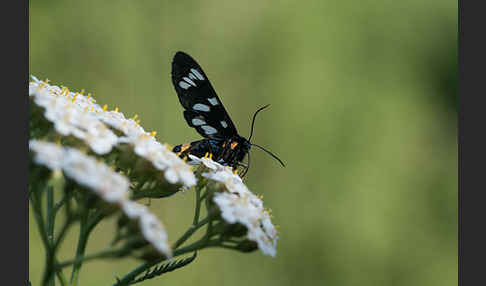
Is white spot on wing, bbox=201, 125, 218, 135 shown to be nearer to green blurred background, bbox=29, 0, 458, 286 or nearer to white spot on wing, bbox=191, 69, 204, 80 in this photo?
white spot on wing, bbox=191, 69, 204, 80

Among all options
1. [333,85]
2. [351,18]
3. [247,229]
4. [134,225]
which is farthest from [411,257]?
[134,225]

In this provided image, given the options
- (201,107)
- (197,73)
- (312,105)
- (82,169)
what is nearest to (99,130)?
(82,169)

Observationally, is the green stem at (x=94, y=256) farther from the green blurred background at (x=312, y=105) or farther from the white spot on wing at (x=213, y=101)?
the green blurred background at (x=312, y=105)

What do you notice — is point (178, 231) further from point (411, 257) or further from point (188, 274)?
point (411, 257)

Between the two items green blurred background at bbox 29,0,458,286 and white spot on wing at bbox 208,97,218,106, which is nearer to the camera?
white spot on wing at bbox 208,97,218,106

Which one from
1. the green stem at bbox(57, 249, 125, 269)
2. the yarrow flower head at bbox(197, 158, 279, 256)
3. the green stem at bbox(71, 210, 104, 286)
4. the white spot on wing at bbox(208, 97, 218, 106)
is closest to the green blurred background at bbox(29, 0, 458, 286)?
the white spot on wing at bbox(208, 97, 218, 106)

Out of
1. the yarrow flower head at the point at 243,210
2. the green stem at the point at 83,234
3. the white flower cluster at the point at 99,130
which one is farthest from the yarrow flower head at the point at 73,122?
the yarrow flower head at the point at 243,210

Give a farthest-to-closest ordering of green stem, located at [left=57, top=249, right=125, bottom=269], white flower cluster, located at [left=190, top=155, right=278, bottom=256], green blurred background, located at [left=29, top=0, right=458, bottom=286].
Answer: green blurred background, located at [left=29, top=0, right=458, bottom=286] → white flower cluster, located at [left=190, top=155, right=278, bottom=256] → green stem, located at [left=57, top=249, right=125, bottom=269]
